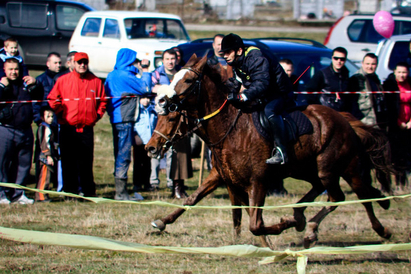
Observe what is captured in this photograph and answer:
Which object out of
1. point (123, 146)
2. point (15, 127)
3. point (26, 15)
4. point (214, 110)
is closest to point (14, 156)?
point (15, 127)

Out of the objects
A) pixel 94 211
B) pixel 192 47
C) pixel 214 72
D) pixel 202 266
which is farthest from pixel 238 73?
pixel 192 47

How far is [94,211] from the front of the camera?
838cm

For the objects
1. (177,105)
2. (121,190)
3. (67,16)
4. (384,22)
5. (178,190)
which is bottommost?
(178,190)

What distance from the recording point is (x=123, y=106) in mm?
9031

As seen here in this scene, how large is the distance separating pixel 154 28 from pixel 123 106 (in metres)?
8.86

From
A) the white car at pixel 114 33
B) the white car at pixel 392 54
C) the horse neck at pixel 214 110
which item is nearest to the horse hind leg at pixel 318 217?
the horse neck at pixel 214 110

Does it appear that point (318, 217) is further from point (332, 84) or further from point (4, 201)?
point (4, 201)

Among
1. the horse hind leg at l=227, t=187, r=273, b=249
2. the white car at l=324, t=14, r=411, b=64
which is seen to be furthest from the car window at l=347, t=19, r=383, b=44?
the horse hind leg at l=227, t=187, r=273, b=249

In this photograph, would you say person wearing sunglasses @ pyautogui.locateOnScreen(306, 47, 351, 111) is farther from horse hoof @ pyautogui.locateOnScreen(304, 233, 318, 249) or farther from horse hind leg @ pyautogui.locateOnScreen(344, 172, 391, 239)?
horse hoof @ pyautogui.locateOnScreen(304, 233, 318, 249)

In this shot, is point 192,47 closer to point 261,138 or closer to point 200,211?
point 200,211

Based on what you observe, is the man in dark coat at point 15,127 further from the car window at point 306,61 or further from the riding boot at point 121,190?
the car window at point 306,61

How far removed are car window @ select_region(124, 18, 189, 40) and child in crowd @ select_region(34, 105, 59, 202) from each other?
856 centimetres

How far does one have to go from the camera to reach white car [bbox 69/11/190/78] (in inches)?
670

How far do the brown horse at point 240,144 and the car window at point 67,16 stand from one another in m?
13.6
